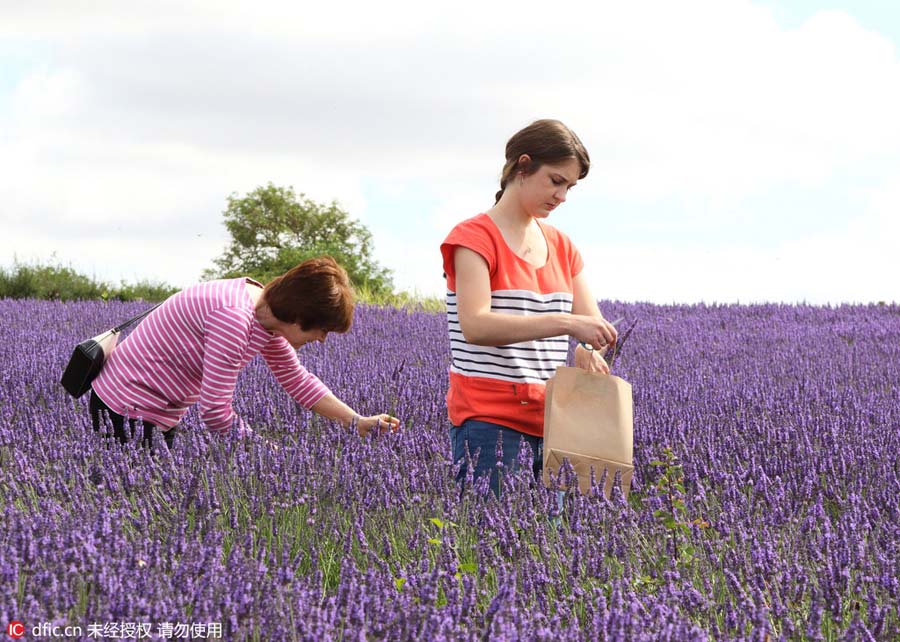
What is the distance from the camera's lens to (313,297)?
3496mm

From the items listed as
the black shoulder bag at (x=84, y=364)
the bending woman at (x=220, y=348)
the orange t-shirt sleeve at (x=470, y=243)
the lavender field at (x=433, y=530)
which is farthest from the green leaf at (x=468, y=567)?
the black shoulder bag at (x=84, y=364)

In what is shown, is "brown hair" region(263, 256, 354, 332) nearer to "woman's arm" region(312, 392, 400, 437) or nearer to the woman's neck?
"woman's arm" region(312, 392, 400, 437)

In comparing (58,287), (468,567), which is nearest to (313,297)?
(468,567)

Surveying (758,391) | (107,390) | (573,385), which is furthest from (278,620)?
(758,391)

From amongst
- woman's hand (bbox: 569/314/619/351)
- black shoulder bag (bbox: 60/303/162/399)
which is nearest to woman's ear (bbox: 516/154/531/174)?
woman's hand (bbox: 569/314/619/351)

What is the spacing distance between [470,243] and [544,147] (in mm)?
388

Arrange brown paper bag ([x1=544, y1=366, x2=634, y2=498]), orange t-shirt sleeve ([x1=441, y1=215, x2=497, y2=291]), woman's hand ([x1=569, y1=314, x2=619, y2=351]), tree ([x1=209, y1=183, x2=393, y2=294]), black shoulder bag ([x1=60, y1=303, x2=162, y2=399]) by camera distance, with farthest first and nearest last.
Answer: tree ([x1=209, y1=183, x2=393, y2=294])
black shoulder bag ([x1=60, y1=303, x2=162, y2=399])
brown paper bag ([x1=544, y1=366, x2=634, y2=498])
orange t-shirt sleeve ([x1=441, y1=215, x2=497, y2=291])
woman's hand ([x1=569, y1=314, x2=619, y2=351])

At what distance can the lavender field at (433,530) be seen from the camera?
223cm

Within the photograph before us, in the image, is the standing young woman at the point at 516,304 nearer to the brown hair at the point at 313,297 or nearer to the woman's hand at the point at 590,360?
the woman's hand at the point at 590,360

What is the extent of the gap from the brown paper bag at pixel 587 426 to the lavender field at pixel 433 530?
0.41ft

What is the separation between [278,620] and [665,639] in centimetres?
83

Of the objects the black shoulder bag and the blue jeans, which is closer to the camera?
the blue jeans

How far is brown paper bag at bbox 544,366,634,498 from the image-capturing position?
3.21 m

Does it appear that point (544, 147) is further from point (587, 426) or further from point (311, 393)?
point (311, 393)
